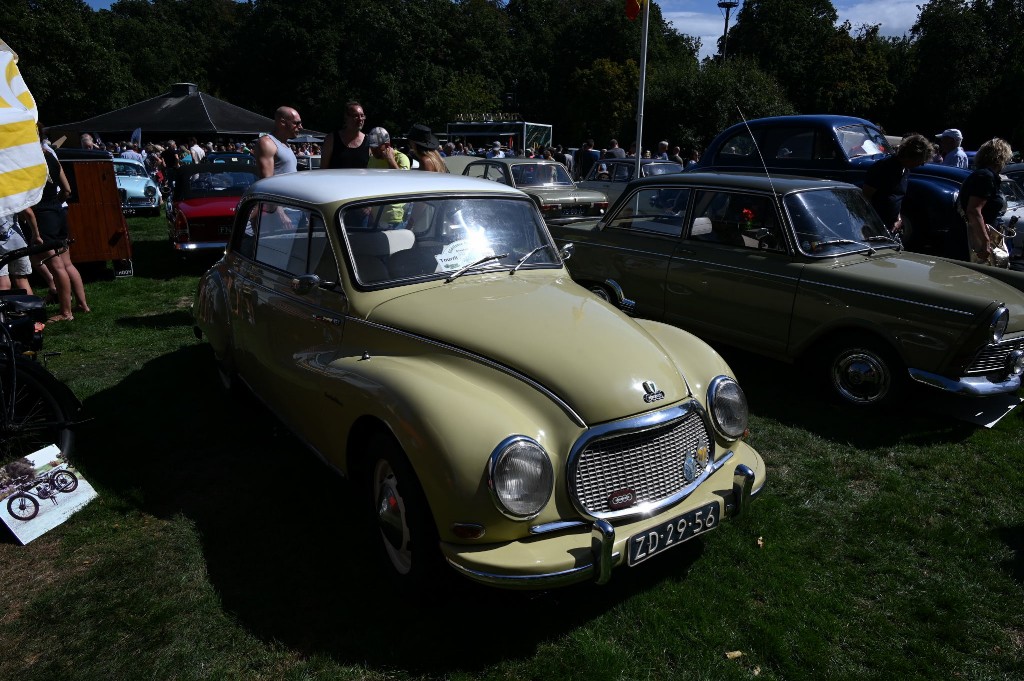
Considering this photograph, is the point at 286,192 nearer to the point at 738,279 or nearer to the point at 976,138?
the point at 738,279

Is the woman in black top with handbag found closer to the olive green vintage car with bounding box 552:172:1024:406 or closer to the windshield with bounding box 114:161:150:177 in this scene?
the olive green vintage car with bounding box 552:172:1024:406

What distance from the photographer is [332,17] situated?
66000mm

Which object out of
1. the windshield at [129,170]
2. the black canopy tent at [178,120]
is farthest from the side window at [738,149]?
the black canopy tent at [178,120]

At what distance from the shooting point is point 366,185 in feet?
13.4

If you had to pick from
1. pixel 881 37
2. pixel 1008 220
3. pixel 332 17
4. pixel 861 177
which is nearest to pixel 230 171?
pixel 861 177

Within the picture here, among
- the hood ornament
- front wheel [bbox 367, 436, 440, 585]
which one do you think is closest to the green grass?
front wheel [bbox 367, 436, 440, 585]

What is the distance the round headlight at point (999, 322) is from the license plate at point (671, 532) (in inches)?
115

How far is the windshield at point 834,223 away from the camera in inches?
222

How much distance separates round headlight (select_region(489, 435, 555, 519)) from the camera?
2.62 metres

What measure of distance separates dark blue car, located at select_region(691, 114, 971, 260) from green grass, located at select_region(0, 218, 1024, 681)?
16.7 feet

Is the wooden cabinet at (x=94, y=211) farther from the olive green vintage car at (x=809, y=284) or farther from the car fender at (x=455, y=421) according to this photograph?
the car fender at (x=455, y=421)

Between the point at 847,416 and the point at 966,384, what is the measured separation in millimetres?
801

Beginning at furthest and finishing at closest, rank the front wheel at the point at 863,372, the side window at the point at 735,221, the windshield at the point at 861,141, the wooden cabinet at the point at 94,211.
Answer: the windshield at the point at 861,141, the wooden cabinet at the point at 94,211, the side window at the point at 735,221, the front wheel at the point at 863,372

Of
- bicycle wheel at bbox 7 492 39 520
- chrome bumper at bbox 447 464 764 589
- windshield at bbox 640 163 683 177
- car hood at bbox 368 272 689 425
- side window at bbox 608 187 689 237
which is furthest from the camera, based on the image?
windshield at bbox 640 163 683 177
